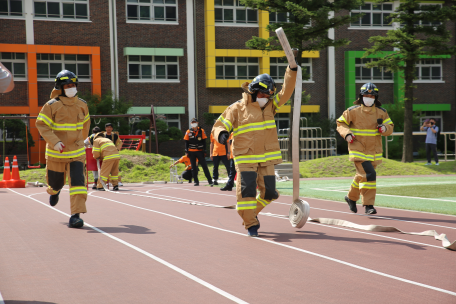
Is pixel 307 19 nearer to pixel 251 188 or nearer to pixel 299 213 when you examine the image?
pixel 299 213


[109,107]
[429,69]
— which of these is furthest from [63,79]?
[429,69]

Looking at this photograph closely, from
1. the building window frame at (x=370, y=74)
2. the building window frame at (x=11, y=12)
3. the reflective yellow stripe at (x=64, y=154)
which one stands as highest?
the building window frame at (x=11, y=12)

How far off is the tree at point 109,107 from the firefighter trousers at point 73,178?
24368mm

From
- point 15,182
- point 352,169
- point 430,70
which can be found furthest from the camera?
point 430,70

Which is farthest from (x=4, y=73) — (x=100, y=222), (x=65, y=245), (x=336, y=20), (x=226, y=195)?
(x=336, y=20)

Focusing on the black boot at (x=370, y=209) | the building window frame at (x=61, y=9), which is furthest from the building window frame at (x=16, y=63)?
the black boot at (x=370, y=209)

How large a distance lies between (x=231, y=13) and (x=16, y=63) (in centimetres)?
1519

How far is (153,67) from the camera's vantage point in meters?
36.5

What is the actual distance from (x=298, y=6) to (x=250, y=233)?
18308 millimetres

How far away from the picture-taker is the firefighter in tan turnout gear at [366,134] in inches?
364

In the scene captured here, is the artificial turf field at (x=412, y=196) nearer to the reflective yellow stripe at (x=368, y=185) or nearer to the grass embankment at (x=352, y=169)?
the reflective yellow stripe at (x=368, y=185)

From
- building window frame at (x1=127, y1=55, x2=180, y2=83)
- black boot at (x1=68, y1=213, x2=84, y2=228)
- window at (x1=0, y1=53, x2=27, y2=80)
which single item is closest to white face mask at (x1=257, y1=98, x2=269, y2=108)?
black boot at (x1=68, y1=213, x2=84, y2=228)

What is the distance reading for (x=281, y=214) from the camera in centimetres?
988

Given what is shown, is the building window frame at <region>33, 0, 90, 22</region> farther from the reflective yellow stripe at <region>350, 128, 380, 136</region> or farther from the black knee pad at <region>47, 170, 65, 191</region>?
the reflective yellow stripe at <region>350, 128, 380, 136</region>
